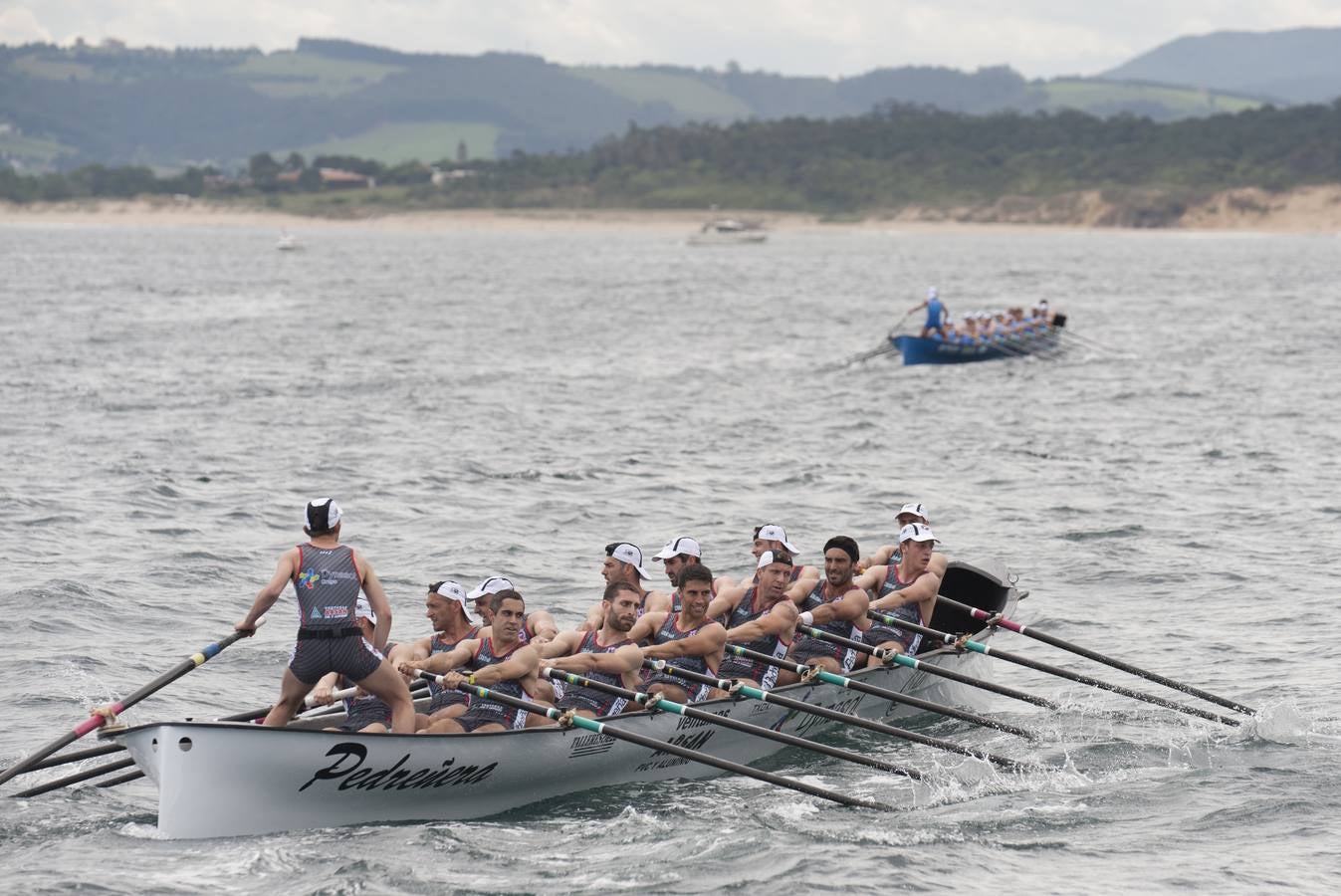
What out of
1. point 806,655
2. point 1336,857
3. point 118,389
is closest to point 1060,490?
point 806,655

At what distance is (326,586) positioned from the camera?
1304cm

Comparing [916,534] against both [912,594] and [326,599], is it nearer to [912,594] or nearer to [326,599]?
[912,594]

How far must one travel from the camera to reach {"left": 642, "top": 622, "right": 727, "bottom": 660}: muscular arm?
15477mm

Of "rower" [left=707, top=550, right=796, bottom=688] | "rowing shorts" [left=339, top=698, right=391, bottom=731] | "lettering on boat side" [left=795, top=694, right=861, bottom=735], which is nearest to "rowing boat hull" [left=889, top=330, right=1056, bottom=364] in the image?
"lettering on boat side" [left=795, top=694, right=861, bottom=735]

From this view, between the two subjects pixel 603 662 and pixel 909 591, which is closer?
pixel 603 662

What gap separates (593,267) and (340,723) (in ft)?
324

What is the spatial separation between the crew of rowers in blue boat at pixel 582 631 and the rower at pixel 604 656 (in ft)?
0.04

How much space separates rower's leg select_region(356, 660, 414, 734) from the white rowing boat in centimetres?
25

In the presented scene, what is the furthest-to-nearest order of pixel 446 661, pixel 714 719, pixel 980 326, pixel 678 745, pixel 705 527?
1. pixel 980 326
2. pixel 705 527
3. pixel 678 745
4. pixel 714 719
5. pixel 446 661

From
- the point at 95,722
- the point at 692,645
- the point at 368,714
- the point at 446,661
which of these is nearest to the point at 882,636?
the point at 692,645

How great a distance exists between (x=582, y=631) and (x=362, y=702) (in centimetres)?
218

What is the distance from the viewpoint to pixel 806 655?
55.7 feet

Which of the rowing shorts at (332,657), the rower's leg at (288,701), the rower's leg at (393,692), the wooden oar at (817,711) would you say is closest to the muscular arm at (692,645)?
the wooden oar at (817,711)

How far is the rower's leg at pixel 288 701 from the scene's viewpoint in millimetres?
13484
